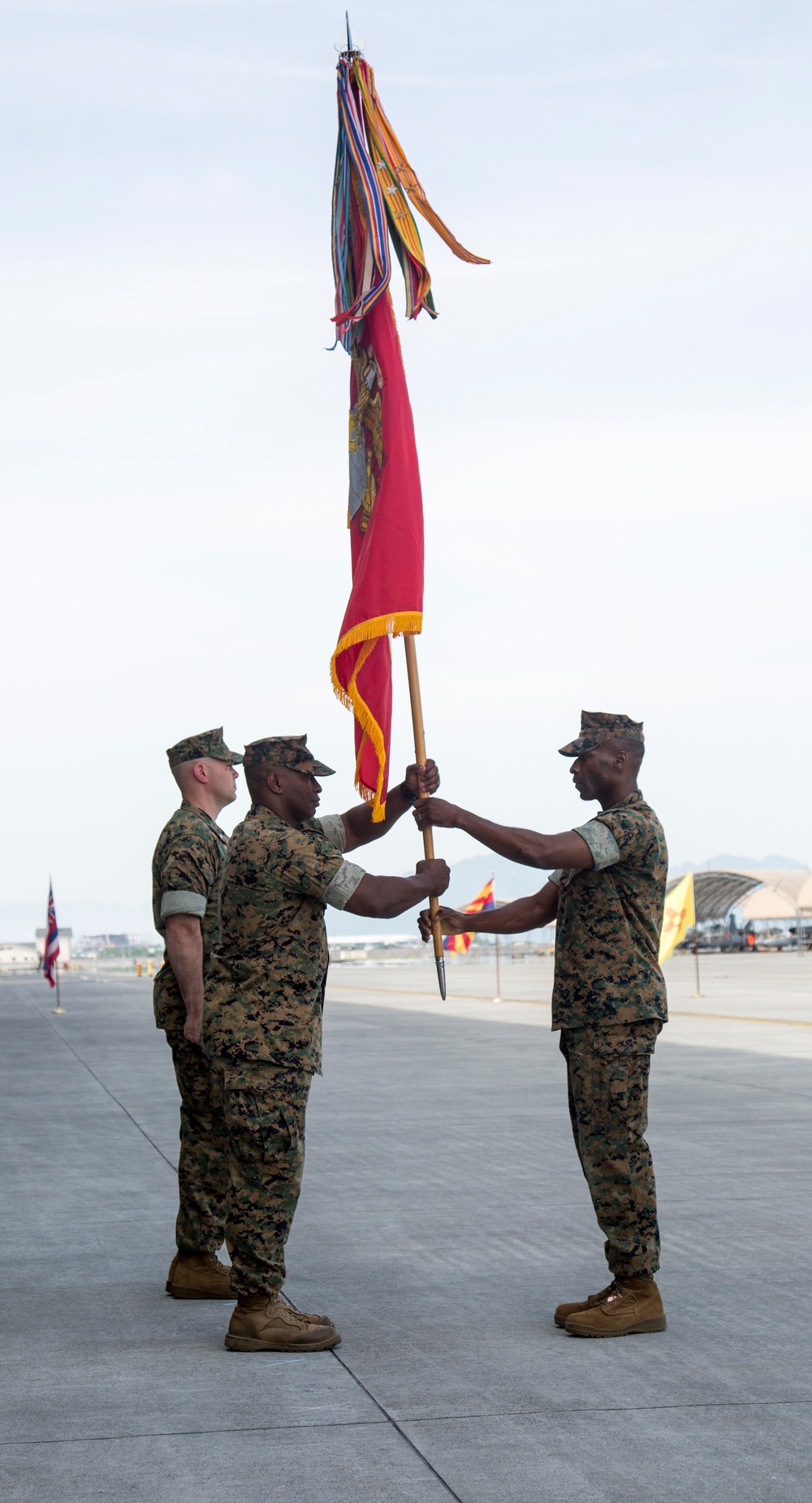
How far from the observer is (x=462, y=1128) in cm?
1080

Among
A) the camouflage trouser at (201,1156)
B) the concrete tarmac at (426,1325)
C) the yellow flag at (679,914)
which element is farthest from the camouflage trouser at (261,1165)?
the yellow flag at (679,914)

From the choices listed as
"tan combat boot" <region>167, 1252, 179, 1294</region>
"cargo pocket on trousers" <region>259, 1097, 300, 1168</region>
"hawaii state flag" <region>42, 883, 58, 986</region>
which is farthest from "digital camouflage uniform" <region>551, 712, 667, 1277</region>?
"hawaii state flag" <region>42, 883, 58, 986</region>

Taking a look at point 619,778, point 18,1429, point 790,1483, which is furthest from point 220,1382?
point 619,778

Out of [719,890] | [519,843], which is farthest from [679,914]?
[719,890]

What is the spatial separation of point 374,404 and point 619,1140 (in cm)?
315

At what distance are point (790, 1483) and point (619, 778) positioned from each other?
8.24ft

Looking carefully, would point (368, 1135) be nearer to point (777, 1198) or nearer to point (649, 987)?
point (777, 1198)

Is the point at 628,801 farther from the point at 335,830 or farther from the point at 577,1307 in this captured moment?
the point at 577,1307

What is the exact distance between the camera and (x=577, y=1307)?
549cm

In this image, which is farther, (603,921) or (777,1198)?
(777,1198)

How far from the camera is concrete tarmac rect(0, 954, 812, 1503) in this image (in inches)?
160

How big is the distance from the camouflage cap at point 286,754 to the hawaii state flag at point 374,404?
66 centimetres

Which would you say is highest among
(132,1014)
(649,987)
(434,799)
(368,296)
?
(368,296)

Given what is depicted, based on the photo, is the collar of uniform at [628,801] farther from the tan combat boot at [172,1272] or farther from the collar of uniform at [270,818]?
the tan combat boot at [172,1272]
